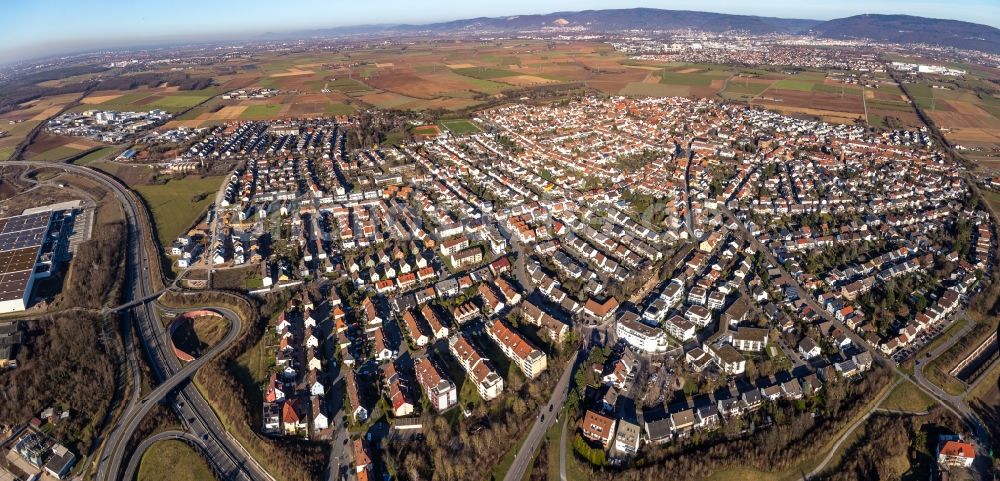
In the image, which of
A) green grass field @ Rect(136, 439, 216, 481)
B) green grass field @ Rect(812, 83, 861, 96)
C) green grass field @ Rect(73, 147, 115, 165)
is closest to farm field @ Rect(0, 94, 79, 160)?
green grass field @ Rect(73, 147, 115, 165)

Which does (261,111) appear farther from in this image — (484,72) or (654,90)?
(654,90)

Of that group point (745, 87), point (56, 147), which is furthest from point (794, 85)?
point (56, 147)

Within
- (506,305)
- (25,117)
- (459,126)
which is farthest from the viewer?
(25,117)

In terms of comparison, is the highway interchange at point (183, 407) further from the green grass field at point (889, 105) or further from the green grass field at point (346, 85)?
the green grass field at point (346, 85)

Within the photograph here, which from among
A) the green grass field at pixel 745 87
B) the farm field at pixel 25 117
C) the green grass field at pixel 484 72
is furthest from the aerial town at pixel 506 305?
the green grass field at pixel 484 72

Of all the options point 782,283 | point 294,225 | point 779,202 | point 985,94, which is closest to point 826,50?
point 985,94

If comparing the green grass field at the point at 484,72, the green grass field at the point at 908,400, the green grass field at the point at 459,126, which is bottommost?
the green grass field at the point at 908,400
